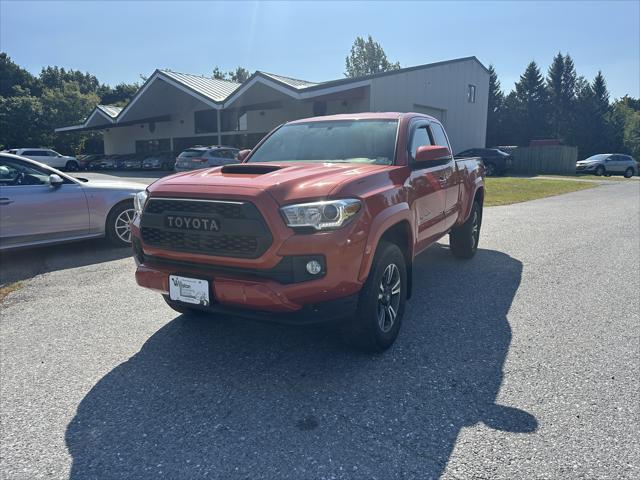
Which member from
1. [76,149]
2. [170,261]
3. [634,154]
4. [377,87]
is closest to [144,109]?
[377,87]

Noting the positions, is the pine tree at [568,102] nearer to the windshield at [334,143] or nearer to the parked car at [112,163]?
the parked car at [112,163]

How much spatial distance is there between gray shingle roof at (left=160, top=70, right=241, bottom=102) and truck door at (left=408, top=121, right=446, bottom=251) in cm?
2309

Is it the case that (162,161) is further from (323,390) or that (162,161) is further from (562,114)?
(562,114)

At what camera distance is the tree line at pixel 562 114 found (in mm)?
59469

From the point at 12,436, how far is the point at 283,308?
1.70 m

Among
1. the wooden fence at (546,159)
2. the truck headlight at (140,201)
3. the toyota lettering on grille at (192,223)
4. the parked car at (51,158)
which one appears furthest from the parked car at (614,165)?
the parked car at (51,158)

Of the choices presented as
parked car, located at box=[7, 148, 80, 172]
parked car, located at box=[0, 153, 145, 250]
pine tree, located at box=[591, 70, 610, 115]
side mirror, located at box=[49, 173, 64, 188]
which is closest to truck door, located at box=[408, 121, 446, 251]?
parked car, located at box=[0, 153, 145, 250]

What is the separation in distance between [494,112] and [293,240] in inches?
2849

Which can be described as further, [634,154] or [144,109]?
[634,154]

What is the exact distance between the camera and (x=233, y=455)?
2.46 m

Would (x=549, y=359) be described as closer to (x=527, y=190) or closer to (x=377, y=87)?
(x=527, y=190)

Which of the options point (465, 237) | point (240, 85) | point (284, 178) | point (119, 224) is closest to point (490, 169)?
point (240, 85)

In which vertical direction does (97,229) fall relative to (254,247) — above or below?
below

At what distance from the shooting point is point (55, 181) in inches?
259
